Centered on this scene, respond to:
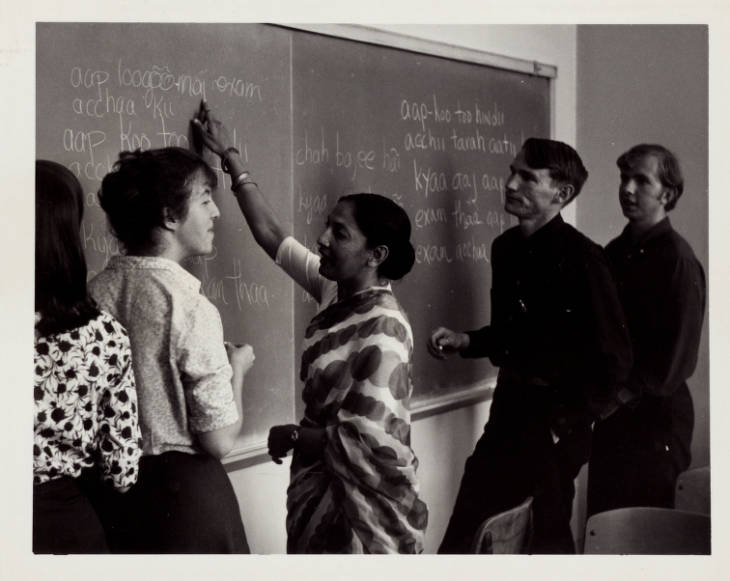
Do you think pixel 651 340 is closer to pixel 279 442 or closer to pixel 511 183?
pixel 511 183

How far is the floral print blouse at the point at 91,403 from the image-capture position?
201cm

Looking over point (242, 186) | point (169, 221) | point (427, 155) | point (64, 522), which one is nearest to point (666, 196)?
point (427, 155)

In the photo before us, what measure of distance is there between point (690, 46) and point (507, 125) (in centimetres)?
47

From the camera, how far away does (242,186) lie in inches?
86.3

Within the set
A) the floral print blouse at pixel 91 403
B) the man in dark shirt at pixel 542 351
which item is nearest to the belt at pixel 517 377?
the man in dark shirt at pixel 542 351

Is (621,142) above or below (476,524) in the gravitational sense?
above

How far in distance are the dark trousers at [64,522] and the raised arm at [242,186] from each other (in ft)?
2.26

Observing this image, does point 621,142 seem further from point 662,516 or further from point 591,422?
point 662,516

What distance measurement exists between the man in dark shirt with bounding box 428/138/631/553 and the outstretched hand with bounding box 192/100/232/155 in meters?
0.70

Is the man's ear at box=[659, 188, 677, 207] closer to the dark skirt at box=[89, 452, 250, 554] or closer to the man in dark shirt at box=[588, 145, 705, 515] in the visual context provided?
the man in dark shirt at box=[588, 145, 705, 515]

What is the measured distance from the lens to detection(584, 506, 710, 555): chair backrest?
2260mm

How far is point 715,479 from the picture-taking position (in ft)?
7.62

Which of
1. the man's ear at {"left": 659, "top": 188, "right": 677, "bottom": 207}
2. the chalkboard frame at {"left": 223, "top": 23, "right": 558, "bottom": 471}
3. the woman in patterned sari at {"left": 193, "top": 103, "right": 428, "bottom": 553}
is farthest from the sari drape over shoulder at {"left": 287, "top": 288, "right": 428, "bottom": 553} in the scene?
the man's ear at {"left": 659, "top": 188, "right": 677, "bottom": 207}

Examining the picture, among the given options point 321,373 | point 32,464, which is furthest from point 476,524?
point 32,464
